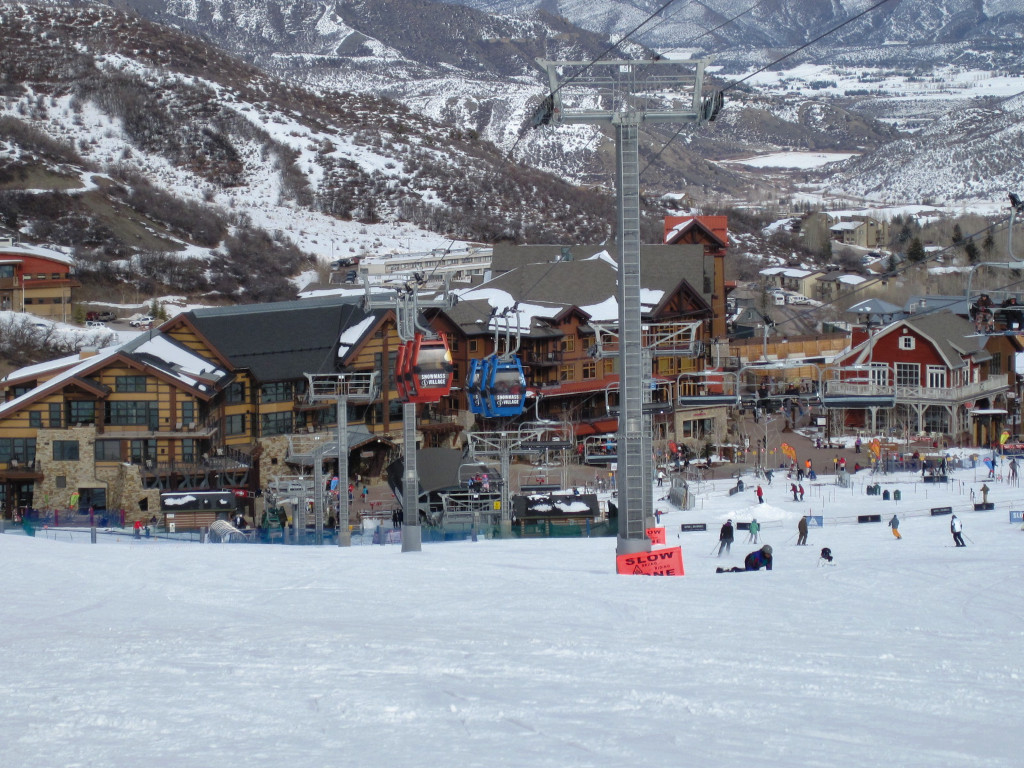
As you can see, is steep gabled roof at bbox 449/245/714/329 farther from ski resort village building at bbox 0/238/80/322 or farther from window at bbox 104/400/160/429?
ski resort village building at bbox 0/238/80/322

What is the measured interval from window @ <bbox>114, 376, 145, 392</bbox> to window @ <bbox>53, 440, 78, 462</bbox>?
2.35 m

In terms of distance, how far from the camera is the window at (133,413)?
45812mm

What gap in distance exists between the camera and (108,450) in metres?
45.3

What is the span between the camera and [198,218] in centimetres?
10725

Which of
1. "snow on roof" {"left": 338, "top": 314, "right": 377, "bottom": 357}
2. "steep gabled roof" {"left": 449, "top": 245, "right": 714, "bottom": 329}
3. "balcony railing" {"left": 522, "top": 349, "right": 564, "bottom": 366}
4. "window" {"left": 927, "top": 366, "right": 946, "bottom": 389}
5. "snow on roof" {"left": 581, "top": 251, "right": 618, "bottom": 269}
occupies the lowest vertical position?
"window" {"left": 927, "top": 366, "right": 946, "bottom": 389}

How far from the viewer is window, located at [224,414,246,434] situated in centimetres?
4925

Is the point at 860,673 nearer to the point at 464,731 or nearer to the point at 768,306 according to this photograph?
the point at 464,731

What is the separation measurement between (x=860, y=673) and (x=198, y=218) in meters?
98.6

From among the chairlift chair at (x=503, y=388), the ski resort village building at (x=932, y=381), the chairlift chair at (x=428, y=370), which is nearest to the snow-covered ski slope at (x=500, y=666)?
the chairlift chair at (x=428, y=370)

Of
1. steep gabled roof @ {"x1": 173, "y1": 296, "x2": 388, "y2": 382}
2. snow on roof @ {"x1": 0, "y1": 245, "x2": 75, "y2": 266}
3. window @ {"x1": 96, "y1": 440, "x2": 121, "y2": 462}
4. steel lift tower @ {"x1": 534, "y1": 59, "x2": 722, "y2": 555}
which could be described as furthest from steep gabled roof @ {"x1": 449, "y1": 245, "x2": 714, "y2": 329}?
steel lift tower @ {"x1": 534, "y1": 59, "x2": 722, "y2": 555}

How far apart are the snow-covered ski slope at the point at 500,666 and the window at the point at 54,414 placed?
22.7 meters

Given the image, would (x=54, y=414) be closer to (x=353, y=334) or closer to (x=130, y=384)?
(x=130, y=384)

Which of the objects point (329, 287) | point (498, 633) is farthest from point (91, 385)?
point (498, 633)

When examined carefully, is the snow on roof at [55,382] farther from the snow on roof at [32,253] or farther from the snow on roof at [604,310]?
the snow on roof at [32,253]
